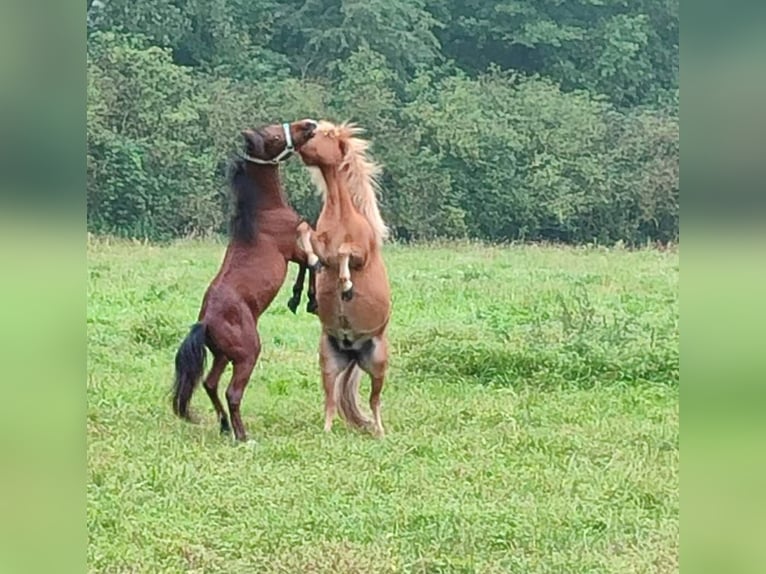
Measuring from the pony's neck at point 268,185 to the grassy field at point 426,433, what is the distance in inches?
9.6

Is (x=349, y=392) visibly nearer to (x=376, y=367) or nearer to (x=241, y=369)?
(x=376, y=367)

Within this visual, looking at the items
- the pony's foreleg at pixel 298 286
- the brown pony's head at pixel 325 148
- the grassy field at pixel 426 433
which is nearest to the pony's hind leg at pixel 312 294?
the pony's foreleg at pixel 298 286

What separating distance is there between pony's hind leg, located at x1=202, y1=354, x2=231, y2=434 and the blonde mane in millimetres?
409

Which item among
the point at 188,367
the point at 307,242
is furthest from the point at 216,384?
the point at 307,242

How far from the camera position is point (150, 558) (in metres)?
1.95

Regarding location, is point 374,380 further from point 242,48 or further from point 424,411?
point 242,48

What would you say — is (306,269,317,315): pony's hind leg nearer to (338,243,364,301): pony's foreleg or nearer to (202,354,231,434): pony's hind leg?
(338,243,364,301): pony's foreleg

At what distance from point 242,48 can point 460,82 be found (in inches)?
→ 20.9

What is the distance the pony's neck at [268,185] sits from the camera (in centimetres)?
237

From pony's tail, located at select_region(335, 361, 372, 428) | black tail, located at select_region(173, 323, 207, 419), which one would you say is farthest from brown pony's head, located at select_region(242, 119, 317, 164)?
pony's tail, located at select_region(335, 361, 372, 428)

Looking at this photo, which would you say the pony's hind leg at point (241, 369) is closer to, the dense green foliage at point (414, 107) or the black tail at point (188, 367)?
the black tail at point (188, 367)

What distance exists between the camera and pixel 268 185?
2.38 m
